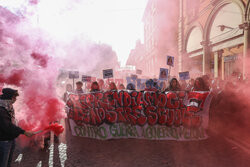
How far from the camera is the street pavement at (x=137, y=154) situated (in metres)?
3.44

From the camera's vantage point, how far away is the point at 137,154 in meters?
3.86

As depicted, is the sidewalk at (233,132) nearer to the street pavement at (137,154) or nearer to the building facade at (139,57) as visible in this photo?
the street pavement at (137,154)

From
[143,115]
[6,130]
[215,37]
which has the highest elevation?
[215,37]

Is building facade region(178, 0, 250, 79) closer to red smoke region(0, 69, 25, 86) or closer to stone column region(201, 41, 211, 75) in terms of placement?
stone column region(201, 41, 211, 75)

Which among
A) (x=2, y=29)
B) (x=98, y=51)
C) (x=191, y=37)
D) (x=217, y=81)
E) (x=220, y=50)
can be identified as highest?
(x=98, y=51)

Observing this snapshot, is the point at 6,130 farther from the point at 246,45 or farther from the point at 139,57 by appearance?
the point at 139,57

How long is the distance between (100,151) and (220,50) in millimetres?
13768

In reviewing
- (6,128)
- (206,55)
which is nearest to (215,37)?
(206,55)

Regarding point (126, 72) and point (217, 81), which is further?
point (126, 72)

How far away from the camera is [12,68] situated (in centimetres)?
408

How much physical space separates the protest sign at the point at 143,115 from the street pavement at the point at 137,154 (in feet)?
0.74

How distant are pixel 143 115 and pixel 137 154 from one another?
1.09m

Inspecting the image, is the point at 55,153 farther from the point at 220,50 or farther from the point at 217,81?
the point at 220,50

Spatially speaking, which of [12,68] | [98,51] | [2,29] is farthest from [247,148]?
[98,51]
